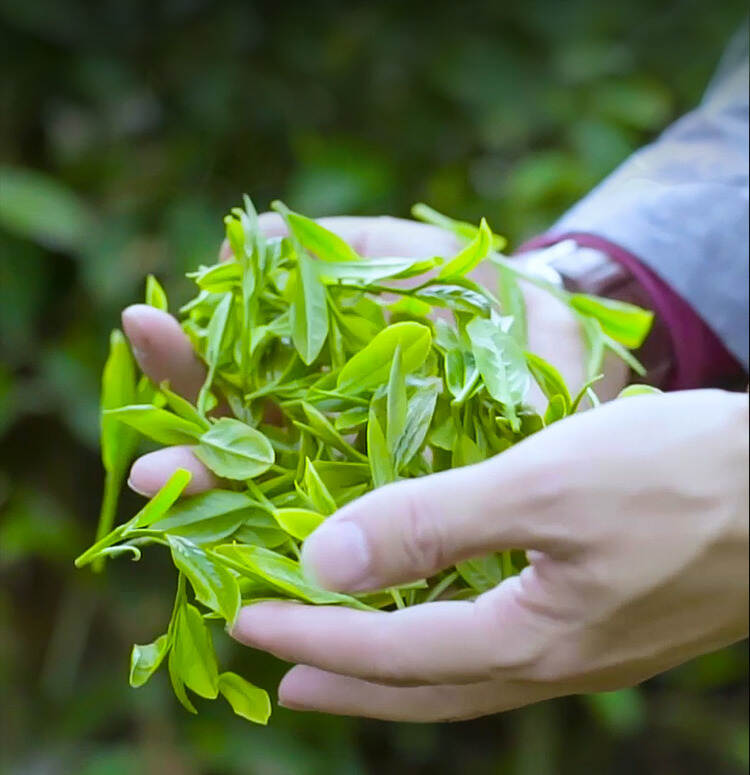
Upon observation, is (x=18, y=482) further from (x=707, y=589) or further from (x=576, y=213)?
(x=707, y=589)

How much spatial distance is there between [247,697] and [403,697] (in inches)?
1.8

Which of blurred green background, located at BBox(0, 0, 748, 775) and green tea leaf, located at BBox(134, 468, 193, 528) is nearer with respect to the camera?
green tea leaf, located at BBox(134, 468, 193, 528)

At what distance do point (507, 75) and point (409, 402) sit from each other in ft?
1.63

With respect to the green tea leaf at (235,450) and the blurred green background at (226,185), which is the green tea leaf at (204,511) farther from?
the blurred green background at (226,185)

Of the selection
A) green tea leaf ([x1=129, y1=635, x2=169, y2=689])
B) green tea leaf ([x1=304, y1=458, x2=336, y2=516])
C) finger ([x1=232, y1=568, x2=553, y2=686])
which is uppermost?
green tea leaf ([x1=304, y1=458, x2=336, y2=516])

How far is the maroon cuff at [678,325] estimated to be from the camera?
1.66ft

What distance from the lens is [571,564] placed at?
0.93 feet

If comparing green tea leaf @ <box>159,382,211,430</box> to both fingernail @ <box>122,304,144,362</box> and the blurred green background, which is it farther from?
the blurred green background

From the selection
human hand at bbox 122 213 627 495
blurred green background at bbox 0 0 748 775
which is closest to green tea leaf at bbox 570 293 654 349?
human hand at bbox 122 213 627 495

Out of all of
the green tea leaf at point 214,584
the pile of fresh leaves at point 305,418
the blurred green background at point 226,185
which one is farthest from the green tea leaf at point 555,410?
the blurred green background at point 226,185

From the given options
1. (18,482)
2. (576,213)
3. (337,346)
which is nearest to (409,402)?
(337,346)

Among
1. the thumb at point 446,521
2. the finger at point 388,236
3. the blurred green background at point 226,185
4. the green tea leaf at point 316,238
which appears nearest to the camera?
the thumb at point 446,521

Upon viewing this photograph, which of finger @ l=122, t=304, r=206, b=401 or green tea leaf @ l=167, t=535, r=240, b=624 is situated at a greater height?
finger @ l=122, t=304, r=206, b=401

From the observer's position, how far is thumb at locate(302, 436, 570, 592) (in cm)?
27
